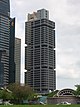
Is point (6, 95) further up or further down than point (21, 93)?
further down

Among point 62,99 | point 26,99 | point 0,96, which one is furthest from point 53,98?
point 0,96

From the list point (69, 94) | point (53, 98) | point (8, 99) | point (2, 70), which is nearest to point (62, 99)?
point (53, 98)

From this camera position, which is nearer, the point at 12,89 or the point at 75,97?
the point at 12,89

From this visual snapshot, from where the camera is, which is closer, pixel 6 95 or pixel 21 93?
pixel 21 93

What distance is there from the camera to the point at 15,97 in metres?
107

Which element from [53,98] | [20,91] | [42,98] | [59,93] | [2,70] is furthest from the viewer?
[2,70]

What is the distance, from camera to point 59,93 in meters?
123

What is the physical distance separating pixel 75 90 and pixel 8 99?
2808cm

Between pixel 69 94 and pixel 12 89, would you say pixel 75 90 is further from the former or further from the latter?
pixel 12 89

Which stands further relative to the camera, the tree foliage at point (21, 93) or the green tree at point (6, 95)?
the green tree at point (6, 95)

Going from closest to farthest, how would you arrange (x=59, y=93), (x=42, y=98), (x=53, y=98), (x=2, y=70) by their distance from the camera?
(x=53, y=98)
(x=59, y=93)
(x=42, y=98)
(x=2, y=70)

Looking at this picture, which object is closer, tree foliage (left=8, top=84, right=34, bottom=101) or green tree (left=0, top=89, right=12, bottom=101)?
tree foliage (left=8, top=84, right=34, bottom=101)

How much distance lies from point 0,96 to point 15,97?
18.1 feet

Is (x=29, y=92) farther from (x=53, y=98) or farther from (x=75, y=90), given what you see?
(x=75, y=90)
